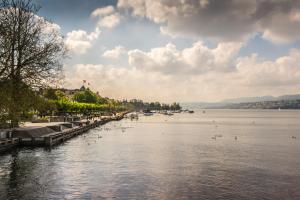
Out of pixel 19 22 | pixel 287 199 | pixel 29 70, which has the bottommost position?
pixel 287 199

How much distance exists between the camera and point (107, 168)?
149 ft

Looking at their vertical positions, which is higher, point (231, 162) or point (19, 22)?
point (19, 22)

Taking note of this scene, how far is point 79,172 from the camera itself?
42.5 metres

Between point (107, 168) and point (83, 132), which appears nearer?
point (107, 168)

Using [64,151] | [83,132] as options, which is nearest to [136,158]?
[64,151]

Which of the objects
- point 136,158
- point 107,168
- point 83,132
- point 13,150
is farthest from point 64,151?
point 83,132

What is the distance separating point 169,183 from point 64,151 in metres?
27.9

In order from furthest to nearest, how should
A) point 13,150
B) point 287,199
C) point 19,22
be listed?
point 13,150
point 19,22
point 287,199

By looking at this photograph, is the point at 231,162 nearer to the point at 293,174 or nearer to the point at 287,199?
the point at 293,174

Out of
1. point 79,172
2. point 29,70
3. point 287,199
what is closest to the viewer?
point 287,199

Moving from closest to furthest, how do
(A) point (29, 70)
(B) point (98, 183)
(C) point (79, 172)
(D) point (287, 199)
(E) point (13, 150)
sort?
1. (D) point (287, 199)
2. (B) point (98, 183)
3. (C) point (79, 172)
4. (A) point (29, 70)
5. (E) point (13, 150)

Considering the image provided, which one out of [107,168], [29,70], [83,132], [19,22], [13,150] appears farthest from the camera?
[83,132]

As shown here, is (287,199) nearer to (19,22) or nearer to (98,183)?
(98,183)

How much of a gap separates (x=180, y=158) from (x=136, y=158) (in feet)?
20.6
